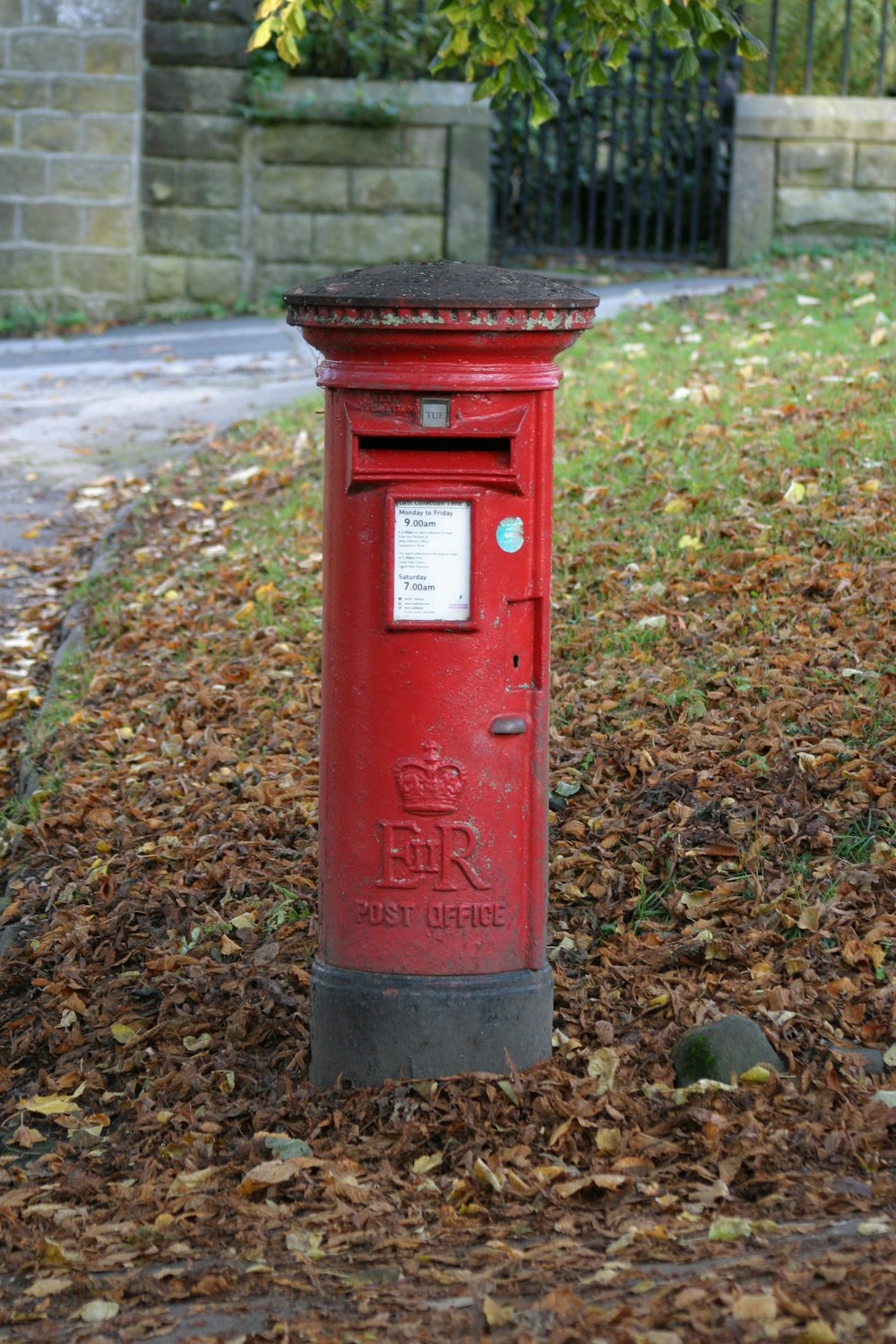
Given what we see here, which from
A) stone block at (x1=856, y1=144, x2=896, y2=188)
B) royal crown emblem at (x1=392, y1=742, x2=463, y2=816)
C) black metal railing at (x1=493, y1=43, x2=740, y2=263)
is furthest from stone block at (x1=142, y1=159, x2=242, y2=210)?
royal crown emblem at (x1=392, y1=742, x2=463, y2=816)

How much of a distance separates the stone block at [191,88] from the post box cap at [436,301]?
928cm

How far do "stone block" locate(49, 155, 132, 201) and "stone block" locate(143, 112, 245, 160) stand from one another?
0.87ft

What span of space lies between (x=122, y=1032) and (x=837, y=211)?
1017 cm

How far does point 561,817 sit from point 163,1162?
1555 millimetres

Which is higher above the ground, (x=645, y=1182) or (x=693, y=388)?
(x=693, y=388)

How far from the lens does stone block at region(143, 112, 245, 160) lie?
11.7 meters

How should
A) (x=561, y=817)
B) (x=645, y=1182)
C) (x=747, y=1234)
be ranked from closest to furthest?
(x=747, y=1234), (x=645, y=1182), (x=561, y=817)

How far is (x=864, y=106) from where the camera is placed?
11.9m

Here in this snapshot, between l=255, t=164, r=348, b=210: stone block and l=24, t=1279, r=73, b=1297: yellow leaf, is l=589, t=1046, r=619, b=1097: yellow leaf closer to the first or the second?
l=24, t=1279, r=73, b=1297: yellow leaf

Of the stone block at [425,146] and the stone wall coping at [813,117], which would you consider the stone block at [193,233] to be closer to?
the stone block at [425,146]

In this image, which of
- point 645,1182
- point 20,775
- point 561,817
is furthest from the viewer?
point 20,775

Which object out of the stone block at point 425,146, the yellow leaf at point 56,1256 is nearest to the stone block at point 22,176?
the stone block at point 425,146

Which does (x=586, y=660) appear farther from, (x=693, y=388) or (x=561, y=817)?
(x=693, y=388)

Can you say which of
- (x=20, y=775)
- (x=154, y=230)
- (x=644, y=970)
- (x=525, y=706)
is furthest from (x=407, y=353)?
(x=154, y=230)
